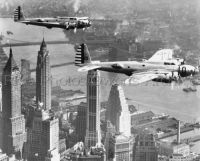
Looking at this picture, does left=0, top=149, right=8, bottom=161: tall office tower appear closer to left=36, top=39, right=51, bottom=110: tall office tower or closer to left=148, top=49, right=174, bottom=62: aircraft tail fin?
left=36, top=39, right=51, bottom=110: tall office tower

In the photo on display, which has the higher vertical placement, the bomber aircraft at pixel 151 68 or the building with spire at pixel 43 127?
the bomber aircraft at pixel 151 68

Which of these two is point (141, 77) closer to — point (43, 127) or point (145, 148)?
point (145, 148)

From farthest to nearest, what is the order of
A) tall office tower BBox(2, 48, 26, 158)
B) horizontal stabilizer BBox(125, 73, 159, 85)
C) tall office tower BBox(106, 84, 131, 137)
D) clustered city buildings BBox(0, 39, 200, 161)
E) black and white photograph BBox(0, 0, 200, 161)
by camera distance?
tall office tower BBox(106, 84, 131, 137), tall office tower BBox(2, 48, 26, 158), clustered city buildings BBox(0, 39, 200, 161), black and white photograph BBox(0, 0, 200, 161), horizontal stabilizer BBox(125, 73, 159, 85)

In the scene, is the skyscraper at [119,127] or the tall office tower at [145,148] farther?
the skyscraper at [119,127]

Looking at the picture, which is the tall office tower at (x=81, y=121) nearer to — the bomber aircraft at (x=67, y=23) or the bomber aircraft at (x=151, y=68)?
the bomber aircraft at (x=67, y=23)

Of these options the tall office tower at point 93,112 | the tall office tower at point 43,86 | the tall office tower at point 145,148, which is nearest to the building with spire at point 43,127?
the tall office tower at point 43,86

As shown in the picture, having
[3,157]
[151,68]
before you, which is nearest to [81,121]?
[3,157]

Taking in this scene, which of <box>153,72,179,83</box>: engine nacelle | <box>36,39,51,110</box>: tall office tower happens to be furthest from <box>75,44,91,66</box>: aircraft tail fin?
<box>36,39,51,110</box>: tall office tower

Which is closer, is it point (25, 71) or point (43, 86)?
point (25, 71)
